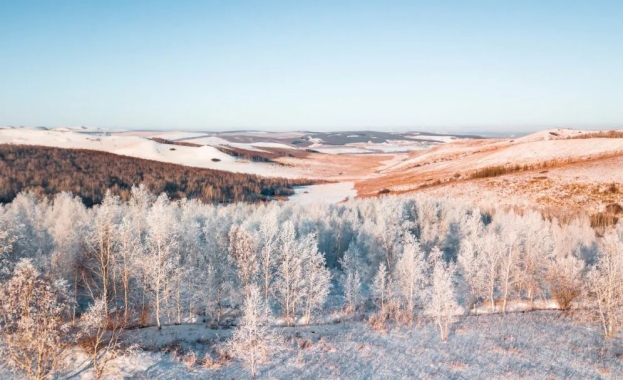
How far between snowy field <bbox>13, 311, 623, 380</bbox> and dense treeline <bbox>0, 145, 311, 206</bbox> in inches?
3717

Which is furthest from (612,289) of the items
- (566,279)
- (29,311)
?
(29,311)

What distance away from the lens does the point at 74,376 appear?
96.1 feet

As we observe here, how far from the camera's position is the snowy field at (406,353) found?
32.6 m

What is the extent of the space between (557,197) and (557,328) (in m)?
53.6

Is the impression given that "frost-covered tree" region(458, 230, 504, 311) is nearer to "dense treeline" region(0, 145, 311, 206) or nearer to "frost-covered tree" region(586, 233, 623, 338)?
"frost-covered tree" region(586, 233, 623, 338)

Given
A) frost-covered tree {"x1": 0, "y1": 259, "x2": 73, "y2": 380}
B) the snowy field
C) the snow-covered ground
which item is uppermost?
frost-covered tree {"x1": 0, "y1": 259, "x2": 73, "y2": 380}

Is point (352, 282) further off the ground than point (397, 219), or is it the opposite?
point (397, 219)

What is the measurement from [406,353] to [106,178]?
5339 inches

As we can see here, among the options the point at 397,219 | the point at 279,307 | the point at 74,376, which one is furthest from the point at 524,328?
the point at 74,376

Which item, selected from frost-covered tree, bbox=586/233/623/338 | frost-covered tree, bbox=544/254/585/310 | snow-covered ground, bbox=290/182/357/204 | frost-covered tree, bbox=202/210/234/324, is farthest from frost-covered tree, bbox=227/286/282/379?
snow-covered ground, bbox=290/182/357/204

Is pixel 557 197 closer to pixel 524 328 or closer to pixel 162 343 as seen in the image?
pixel 524 328

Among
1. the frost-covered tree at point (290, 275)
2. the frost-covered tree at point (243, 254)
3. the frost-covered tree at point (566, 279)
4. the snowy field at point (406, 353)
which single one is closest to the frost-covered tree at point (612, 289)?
the snowy field at point (406, 353)

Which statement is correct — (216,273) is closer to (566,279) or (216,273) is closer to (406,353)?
(406,353)

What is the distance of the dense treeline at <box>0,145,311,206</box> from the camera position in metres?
123
